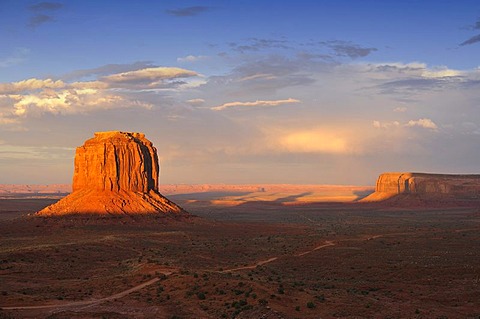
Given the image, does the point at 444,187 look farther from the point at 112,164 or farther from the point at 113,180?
the point at 112,164

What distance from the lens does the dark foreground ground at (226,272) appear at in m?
32.0

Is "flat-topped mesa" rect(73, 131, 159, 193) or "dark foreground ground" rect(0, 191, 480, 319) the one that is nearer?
"dark foreground ground" rect(0, 191, 480, 319)

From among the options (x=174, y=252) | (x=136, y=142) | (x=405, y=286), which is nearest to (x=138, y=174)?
(x=136, y=142)

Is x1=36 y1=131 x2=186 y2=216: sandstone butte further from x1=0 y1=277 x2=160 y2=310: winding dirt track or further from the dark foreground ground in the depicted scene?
x1=0 y1=277 x2=160 y2=310: winding dirt track

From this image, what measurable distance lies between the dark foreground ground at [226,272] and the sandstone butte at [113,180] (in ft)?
22.1

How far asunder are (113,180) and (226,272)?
62.1 meters

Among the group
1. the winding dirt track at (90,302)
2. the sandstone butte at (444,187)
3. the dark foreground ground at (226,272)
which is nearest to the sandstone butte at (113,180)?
the dark foreground ground at (226,272)

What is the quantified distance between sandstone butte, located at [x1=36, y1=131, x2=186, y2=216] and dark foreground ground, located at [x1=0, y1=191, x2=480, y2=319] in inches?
266

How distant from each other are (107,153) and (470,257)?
7184 centimetres

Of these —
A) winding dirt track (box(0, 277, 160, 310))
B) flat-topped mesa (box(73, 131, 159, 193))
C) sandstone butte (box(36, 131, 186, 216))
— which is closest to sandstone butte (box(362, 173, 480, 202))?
sandstone butte (box(36, 131, 186, 216))

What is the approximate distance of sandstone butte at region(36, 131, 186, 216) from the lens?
10106 centimetres

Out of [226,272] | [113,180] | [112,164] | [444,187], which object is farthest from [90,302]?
[444,187]

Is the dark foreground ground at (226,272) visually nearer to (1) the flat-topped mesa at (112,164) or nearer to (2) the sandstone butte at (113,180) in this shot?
(2) the sandstone butte at (113,180)

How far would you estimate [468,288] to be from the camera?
1607 inches
